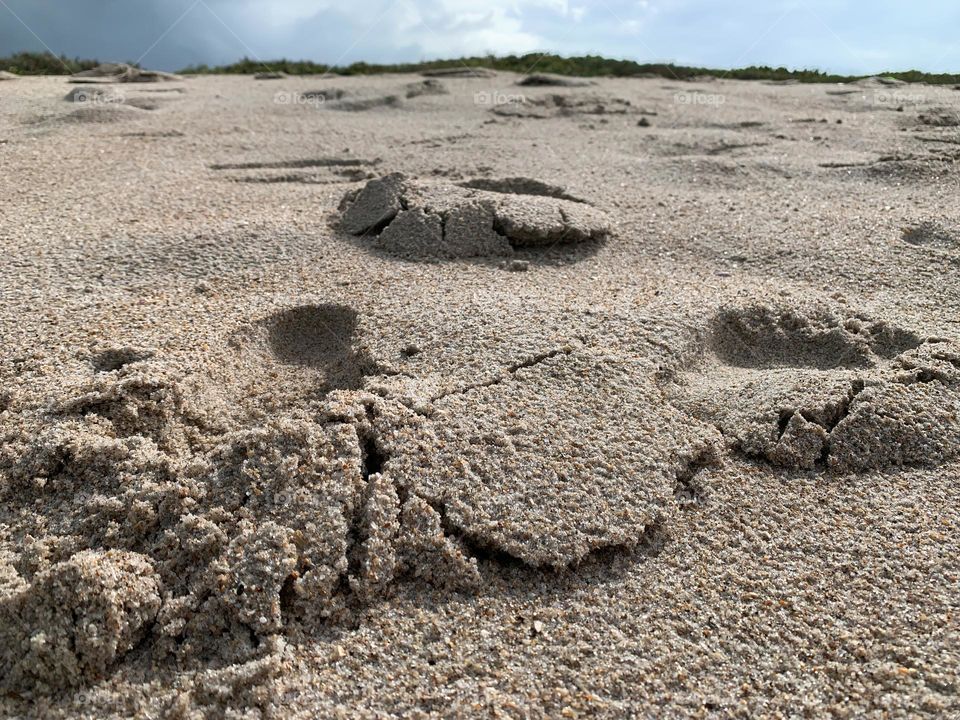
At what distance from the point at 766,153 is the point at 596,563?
3259 mm

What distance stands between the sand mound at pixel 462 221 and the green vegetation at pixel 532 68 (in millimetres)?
7007

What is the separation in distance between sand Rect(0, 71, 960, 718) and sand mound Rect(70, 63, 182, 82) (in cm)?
573

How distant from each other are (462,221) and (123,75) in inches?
269

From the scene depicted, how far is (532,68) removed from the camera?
10.7 meters

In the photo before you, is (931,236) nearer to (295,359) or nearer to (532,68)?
(295,359)

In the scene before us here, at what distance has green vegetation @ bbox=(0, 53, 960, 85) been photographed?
9133 millimetres

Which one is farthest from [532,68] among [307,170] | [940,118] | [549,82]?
[307,170]

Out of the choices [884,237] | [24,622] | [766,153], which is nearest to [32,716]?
[24,622]

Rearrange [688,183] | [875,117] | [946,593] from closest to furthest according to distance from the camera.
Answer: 1. [946,593]
2. [688,183]
3. [875,117]

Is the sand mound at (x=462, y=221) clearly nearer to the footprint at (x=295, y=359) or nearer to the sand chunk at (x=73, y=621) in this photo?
the footprint at (x=295, y=359)

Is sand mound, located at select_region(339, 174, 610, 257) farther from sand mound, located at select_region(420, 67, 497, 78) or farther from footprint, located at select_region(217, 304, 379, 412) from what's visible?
sand mound, located at select_region(420, 67, 497, 78)

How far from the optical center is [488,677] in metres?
1.20

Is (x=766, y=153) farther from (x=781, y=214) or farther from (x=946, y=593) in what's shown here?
(x=946, y=593)

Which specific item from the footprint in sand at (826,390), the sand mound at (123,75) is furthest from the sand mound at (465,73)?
the footprint in sand at (826,390)
